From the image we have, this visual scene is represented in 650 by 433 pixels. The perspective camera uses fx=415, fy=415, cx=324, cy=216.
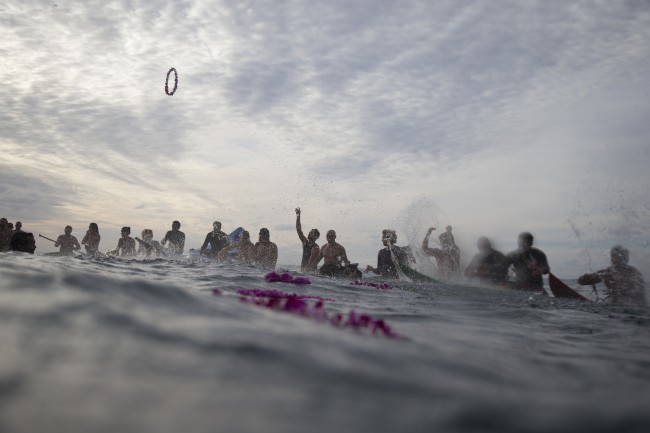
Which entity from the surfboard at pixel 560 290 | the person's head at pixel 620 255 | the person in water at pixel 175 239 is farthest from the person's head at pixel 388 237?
the person in water at pixel 175 239

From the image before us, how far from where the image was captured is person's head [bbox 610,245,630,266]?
30.5 ft

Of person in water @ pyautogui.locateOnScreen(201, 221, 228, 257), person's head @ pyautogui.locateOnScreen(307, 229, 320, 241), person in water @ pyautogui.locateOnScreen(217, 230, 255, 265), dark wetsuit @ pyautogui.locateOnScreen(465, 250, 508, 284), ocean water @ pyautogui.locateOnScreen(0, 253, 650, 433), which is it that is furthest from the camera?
person in water @ pyautogui.locateOnScreen(201, 221, 228, 257)

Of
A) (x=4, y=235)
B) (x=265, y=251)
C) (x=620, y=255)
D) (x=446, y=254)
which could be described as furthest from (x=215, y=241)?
(x=620, y=255)

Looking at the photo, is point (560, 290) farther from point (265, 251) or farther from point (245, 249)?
point (245, 249)

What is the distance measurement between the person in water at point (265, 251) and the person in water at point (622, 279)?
9.63 m

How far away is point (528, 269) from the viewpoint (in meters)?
11.0

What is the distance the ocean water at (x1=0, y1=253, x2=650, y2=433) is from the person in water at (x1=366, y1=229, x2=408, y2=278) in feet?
36.5

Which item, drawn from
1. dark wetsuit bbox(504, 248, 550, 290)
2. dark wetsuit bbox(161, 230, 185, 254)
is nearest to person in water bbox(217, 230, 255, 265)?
dark wetsuit bbox(161, 230, 185, 254)

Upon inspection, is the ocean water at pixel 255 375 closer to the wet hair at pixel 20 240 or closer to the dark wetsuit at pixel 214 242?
the wet hair at pixel 20 240

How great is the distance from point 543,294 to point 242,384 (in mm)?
10790

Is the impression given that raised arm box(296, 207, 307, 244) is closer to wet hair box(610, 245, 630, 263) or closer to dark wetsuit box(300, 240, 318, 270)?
dark wetsuit box(300, 240, 318, 270)

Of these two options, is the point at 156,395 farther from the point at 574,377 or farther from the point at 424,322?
the point at 424,322

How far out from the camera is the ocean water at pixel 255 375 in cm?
148

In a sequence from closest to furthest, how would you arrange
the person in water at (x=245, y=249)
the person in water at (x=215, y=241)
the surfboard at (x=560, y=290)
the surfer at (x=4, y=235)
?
1. the surfboard at (x=560, y=290)
2. the surfer at (x=4, y=235)
3. the person in water at (x=245, y=249)
4. the person in water at (x=215, y=241)
